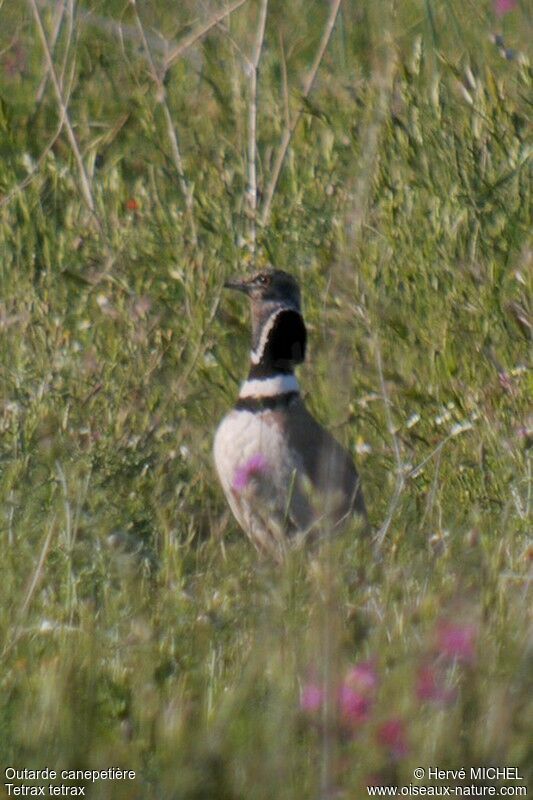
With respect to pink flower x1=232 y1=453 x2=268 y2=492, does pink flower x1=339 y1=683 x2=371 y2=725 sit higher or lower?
lower

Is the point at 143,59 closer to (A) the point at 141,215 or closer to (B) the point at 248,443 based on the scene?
(A) the point at 141,215

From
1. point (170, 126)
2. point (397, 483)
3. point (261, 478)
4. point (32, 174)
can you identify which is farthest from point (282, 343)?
point (32, 174)

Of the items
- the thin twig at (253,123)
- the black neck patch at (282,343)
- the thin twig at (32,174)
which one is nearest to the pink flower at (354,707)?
the black neck patch at (282,343)

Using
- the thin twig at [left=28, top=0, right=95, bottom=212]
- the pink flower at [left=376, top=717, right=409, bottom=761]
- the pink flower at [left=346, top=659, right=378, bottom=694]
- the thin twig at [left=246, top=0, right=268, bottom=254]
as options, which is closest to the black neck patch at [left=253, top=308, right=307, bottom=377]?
the thin twig at [left=246, top=0, right=268, bottom=254]

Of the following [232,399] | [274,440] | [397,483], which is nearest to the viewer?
[397,483]

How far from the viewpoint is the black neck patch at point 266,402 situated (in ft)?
17.6

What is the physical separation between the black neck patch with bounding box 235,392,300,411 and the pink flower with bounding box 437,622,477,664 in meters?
2.26

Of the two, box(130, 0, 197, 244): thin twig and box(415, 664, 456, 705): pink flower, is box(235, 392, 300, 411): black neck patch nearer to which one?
box(130, 0, 197, 244): thin twig

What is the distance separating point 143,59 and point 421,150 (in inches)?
90.9

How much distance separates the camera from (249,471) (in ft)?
16.7

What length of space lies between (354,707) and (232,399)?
9.20 feet

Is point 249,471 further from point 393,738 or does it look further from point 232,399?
point 393,738

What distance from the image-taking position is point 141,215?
6.28 meters

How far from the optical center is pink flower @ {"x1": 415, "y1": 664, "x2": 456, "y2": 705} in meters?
3.07
